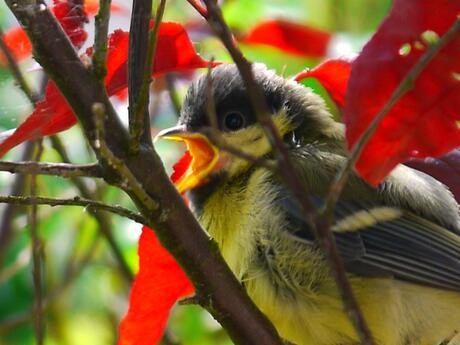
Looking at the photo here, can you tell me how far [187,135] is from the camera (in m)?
1.79

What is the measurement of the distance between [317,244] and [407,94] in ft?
1.54

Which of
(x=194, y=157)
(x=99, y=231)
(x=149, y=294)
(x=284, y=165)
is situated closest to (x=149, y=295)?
(x=149, y=294)

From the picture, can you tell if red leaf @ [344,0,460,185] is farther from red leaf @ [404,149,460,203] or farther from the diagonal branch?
red leaf @ [404,149,460,203]

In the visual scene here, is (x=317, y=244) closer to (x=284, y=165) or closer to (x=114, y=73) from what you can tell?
(x=114, y=73)

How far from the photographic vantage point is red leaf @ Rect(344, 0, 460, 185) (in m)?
1.12

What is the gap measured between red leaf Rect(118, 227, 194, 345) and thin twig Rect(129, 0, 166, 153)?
1.22 ft

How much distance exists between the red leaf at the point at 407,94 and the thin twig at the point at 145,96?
231 millimetres

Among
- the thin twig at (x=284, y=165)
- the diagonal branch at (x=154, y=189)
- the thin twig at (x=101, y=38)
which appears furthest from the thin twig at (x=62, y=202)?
the thin twig at (x=284, y=165)

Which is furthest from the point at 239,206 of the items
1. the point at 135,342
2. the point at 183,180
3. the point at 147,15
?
the point at 147,15

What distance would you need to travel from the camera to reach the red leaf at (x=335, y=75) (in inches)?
60.2

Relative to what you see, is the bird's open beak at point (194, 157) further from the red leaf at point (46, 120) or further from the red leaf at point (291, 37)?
the red leaf at point (291, 37)

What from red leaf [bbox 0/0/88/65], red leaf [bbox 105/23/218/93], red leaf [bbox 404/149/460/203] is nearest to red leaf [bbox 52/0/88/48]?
red leaf [bbox 0/0/88/65]

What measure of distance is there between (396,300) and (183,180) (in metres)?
0.49

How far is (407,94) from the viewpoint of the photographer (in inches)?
46.6
